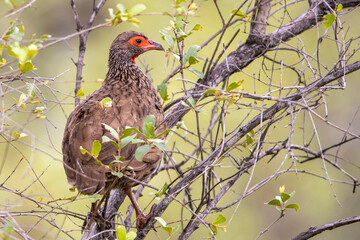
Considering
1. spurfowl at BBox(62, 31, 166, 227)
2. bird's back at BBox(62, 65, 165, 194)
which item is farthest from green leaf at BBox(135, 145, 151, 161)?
bird's back at BBox(62, 65, 165, 194)

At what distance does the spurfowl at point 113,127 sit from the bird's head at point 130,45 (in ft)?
0.22

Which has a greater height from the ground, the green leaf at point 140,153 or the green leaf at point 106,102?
the green leaf at point 106,102

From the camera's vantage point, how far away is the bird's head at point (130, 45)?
5.83 meters

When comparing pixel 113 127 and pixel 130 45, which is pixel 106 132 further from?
pixel 130 45

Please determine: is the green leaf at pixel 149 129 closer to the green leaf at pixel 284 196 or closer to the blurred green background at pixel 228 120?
the green leaf at pixel 284 196

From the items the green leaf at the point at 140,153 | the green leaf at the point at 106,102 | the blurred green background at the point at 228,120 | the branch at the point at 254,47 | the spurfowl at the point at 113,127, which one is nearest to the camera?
the green leaf at the point at 140,153

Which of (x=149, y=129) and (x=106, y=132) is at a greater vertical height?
(x=106, y=132)

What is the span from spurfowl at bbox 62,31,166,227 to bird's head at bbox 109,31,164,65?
0.07m

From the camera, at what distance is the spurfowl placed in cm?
427

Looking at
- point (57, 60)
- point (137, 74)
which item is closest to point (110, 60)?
point (137, 74)

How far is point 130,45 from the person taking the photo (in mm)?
5855

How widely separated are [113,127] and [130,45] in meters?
1.52

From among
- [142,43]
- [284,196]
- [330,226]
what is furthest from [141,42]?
[330,226]

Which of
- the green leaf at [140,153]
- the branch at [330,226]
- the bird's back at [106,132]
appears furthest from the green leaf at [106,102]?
the branch at [330,226]
